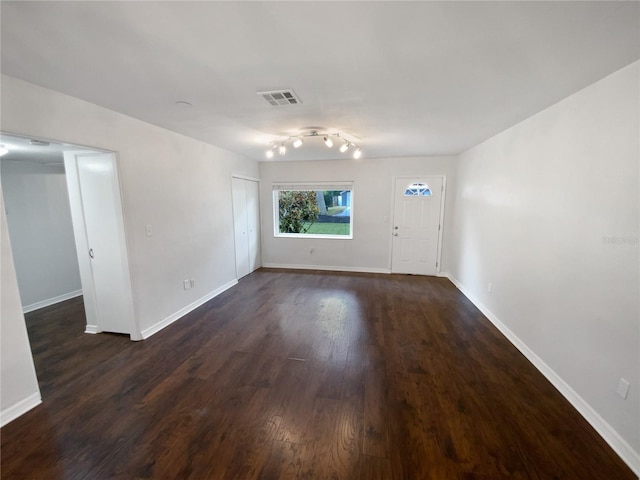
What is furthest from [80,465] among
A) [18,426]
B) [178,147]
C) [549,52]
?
[549,52]

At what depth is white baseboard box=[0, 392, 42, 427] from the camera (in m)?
1.77

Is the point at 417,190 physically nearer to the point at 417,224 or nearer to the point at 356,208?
the point at 417,224

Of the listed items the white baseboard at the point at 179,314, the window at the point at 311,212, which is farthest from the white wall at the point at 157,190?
the window at the point at 311,212

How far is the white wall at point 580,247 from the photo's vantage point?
156 cm

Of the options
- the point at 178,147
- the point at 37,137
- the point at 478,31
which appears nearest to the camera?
the point at 478,31

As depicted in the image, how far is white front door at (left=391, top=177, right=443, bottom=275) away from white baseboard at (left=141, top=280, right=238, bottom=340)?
135 inches

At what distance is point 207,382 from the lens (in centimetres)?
218

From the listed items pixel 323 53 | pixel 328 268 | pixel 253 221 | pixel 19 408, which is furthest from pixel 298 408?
pixel 253 221

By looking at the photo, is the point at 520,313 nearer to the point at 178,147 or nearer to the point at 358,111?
the point at 358,111

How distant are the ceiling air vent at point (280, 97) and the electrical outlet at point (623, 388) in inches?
116

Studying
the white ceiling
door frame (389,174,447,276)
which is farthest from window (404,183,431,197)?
the white ceiling

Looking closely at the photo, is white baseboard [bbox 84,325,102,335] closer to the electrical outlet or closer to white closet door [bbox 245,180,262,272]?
white closet door [bbox 245,180,262,272]

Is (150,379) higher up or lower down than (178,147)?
lower down

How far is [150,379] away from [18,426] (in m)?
0.76
